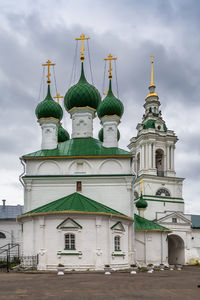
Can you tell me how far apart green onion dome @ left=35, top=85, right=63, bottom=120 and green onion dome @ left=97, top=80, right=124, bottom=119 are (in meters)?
2.78

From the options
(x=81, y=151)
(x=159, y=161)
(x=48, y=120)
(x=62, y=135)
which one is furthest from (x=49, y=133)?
(x=159, y=161)

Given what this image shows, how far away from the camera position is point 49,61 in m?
28.4

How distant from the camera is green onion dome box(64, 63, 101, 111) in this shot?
2783 centimetres

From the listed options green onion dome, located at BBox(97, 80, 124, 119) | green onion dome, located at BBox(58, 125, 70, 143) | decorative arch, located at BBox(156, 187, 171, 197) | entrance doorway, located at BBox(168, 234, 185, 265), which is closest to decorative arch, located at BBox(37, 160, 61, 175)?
green onion dome, located at BBox(97, 80, 124, 119)

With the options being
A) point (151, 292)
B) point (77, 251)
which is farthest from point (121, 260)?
point (151, 292)

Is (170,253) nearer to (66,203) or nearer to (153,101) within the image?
(153,101)

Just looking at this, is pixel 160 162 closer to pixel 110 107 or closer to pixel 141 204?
pixel 141 204

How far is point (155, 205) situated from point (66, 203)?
22303 mm

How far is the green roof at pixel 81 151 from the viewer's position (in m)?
25.4

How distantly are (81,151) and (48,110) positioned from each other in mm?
3786

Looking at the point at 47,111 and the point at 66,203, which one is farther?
the point at 47,111

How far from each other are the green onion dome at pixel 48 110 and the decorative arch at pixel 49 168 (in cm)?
353

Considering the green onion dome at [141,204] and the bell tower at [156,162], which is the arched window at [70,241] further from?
the bell tower at [156,162]

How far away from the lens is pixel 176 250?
41.0 meters
